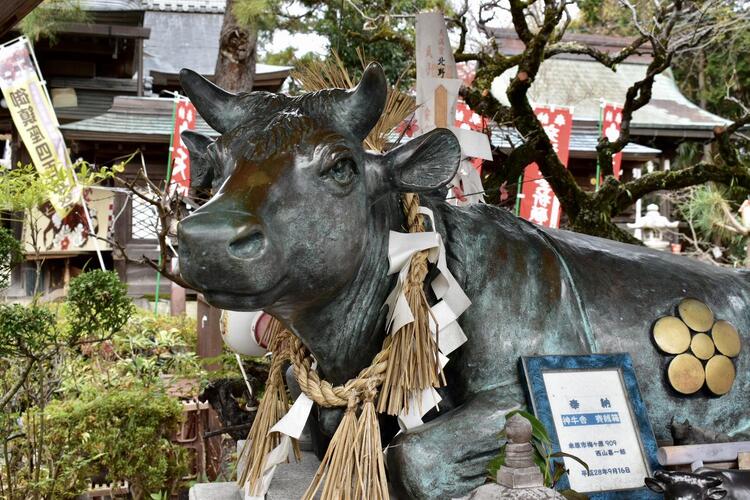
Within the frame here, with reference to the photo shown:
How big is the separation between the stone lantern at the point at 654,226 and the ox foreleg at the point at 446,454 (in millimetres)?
16604

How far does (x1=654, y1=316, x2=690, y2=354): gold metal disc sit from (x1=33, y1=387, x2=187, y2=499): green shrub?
3928 millimetres

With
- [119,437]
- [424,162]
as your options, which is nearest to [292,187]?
[424,162]

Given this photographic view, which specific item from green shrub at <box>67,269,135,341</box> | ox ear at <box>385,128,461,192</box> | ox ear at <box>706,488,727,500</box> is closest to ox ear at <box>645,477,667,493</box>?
ox ear at <box>706,488,727,500</box>

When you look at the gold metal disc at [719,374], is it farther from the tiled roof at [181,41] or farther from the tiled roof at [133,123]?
the tiled roof at [181,41]

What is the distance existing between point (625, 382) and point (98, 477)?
516 cm

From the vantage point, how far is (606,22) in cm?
3009

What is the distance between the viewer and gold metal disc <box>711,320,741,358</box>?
344cm

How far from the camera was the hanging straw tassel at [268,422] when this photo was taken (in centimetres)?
314

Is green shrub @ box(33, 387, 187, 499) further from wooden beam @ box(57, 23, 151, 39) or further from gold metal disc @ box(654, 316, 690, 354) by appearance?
wooden beam @ box(57, 23, 151, 39)

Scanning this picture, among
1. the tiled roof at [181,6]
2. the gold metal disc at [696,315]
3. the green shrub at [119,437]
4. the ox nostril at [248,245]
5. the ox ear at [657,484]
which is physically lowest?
the green shrub at [119,437]

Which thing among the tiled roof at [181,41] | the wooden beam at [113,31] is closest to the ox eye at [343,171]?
the wooden beam at [113,31]

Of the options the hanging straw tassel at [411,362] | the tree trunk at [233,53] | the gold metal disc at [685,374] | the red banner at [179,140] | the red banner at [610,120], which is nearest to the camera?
the hanging straw tassel at [411,362]

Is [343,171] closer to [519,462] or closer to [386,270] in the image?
[386,270]

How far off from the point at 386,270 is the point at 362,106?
2.00 ft
